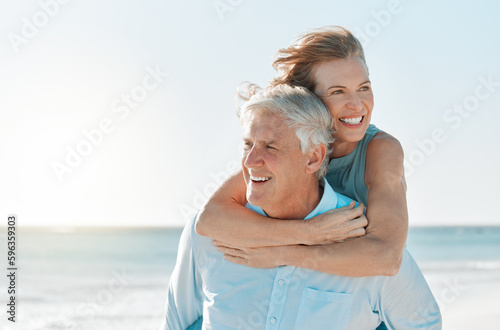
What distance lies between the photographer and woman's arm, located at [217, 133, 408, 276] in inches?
83.2

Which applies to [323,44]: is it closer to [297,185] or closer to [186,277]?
[297,185]

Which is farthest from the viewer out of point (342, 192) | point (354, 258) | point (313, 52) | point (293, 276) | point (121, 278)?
point (121, 278)

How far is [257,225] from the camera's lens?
228cm

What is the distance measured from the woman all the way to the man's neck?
61mm

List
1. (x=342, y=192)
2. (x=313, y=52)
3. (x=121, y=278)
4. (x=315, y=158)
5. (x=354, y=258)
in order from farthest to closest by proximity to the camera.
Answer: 1. (x=121, y=278)
2. (x=342, y=192)
3. (x=313, y=52)
4. (x=315, y=158)
5. (x=354, y=258)

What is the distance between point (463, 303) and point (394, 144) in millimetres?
7539

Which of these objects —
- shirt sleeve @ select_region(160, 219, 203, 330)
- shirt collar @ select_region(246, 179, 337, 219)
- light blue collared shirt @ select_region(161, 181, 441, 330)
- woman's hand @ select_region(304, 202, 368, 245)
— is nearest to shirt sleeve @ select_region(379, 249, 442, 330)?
light blue collared shirt @ select_region(161, 181, 441, 330)

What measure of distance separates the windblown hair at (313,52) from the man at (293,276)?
0.94ft

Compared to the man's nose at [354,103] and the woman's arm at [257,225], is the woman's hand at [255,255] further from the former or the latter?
the man's nose at [354,103]

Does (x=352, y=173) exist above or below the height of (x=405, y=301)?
above

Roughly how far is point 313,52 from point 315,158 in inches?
21.4

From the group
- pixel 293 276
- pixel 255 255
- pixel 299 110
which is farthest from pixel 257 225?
pixel 299 110

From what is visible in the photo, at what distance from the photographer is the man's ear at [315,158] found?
2.31 meters

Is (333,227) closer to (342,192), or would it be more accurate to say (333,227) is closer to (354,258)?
(354,258)
